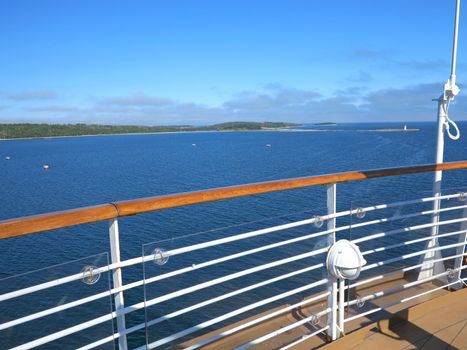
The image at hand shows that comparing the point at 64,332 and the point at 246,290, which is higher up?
the point at 64,332

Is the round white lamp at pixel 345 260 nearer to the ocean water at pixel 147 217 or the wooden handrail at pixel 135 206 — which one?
the ocean water at pixel 147 217

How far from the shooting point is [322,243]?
6.86 ft

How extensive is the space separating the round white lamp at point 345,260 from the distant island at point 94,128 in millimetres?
108755

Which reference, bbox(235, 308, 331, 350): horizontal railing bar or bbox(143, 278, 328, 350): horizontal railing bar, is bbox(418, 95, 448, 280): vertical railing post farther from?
bbox(143, 278, 328, 350): horizontal railing bar

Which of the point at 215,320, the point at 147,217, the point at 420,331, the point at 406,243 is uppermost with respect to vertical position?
the point at 406,243

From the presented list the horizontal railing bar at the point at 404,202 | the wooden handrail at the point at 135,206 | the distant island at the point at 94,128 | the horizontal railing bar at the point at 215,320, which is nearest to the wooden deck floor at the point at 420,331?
the horizontal railing bar at the point at 215,320

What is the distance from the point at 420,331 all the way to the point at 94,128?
11799cm

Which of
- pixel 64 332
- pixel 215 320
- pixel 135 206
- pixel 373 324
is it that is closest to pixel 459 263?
pixel 373 324

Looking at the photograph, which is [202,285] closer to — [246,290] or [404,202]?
[246,290]

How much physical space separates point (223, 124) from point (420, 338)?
13861 centimetres

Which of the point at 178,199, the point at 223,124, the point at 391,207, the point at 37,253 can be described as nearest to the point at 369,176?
the point at 391,207

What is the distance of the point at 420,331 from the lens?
2201mm

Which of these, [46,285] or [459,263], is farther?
[459,263]

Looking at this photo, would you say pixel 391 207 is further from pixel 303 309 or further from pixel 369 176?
pixel 303 309
